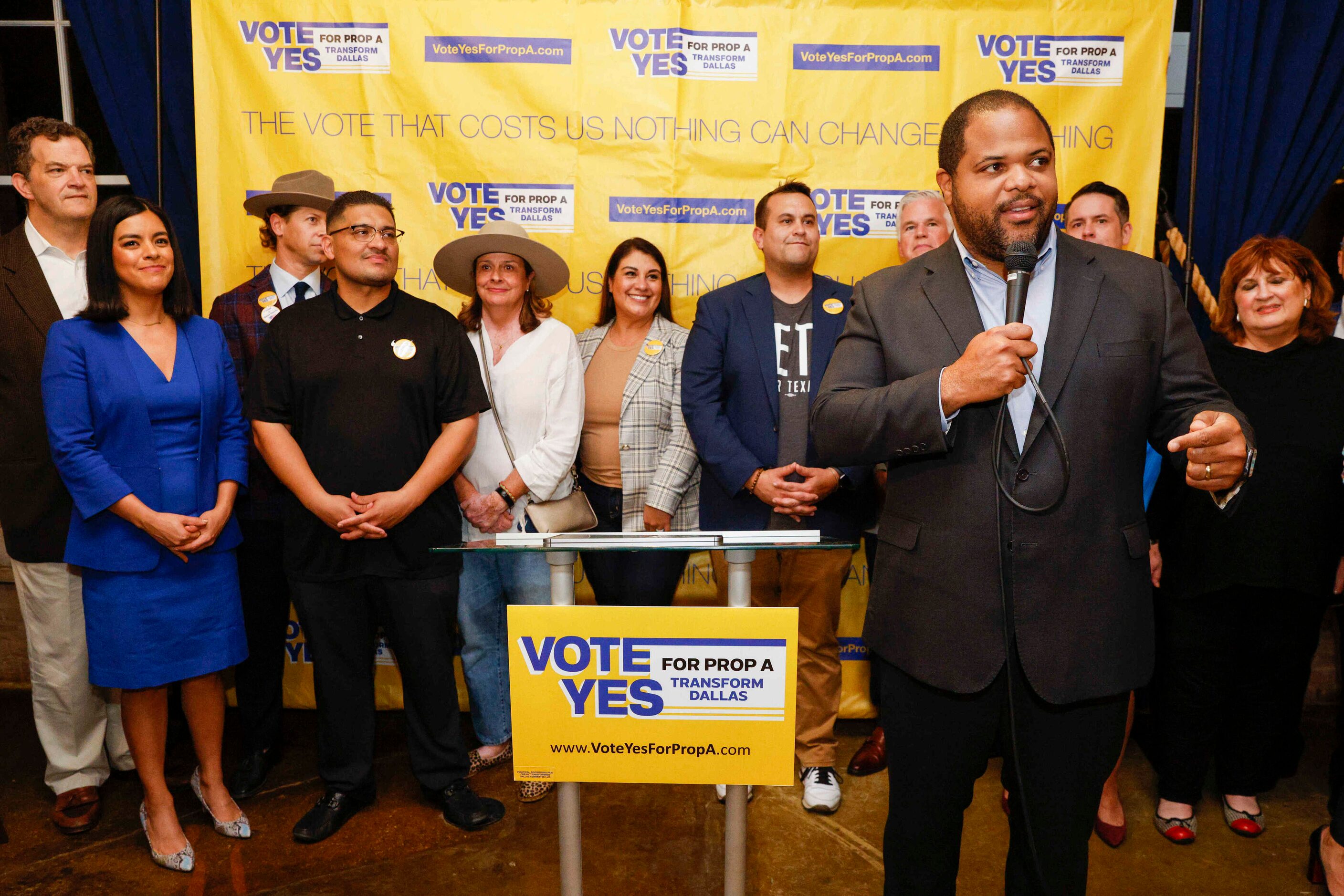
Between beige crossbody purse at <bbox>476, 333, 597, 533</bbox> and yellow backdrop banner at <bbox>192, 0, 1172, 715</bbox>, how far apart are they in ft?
2.66

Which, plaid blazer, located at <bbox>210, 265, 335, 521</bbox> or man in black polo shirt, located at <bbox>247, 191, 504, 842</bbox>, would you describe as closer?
man in black polo shirt, located at <bbox>247, 191, 504, 842</bbox>

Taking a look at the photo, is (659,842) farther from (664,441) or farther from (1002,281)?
(1002,281)

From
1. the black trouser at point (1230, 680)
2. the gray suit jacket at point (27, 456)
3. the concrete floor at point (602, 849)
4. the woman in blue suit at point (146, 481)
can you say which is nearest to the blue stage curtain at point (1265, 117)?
the black trouser at point (1230, 680)

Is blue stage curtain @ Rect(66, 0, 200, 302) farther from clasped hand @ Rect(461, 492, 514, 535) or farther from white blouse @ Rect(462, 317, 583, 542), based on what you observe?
clasped hand @ Rect(461, 492, 514, 535)

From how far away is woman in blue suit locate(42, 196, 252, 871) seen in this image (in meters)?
2.40

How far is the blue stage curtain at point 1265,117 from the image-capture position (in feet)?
11.2

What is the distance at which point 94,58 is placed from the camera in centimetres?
350

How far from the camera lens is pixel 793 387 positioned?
2840mm

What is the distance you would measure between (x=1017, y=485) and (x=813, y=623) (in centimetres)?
164

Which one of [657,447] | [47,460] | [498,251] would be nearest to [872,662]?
[657,447]

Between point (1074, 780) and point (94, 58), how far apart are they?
427cm

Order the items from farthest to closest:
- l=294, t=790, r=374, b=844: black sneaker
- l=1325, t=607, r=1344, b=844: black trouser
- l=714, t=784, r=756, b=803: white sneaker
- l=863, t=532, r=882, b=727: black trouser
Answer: l=863, t=532, r=882, b=727: black trouser < l=714, t=784, r=756, b=803: white sneaker < l=294, t=790, r=374, b=844: black sneaker < l=1325, t=607, r=1344, b=844: black trouser

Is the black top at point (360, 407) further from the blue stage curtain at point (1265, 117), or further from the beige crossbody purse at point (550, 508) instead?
the blue stage curtain at point (1265, 117)

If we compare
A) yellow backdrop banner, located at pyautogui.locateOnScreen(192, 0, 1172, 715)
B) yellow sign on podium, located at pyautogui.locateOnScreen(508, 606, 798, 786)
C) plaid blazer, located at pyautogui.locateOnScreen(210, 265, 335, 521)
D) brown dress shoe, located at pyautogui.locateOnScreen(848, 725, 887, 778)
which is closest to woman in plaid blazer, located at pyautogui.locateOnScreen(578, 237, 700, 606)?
yellow backdrop banner, located at pyautogui.locateOnScreen(192, 0, 1172, 715)
